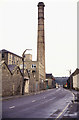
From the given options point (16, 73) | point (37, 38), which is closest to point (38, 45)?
point (37, 38)

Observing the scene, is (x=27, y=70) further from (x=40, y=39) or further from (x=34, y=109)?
(x=34, y=109)

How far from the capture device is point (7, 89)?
4269cm

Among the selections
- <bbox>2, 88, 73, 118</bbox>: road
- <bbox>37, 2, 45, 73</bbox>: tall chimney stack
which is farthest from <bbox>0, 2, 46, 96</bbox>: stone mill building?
<bbox>2, 88, 73, 118</bbox>: road

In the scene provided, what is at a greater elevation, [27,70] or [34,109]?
[27,70]

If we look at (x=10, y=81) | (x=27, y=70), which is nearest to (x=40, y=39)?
(x=27, y=70)

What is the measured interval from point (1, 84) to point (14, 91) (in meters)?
7.47

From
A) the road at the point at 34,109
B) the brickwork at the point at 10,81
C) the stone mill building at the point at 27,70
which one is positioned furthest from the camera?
the stone mill building at the point at 27,70

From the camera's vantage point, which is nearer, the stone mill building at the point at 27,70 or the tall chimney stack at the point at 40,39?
the stone mill building at the point at 27,70

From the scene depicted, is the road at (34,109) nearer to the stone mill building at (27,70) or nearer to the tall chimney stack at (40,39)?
the stone mill building at (27,70)

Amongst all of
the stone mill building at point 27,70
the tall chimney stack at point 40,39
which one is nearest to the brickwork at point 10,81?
the stone mill building at point 27,70

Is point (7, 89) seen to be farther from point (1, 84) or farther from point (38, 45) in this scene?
point (38, 45)

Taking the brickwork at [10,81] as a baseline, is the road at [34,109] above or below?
below

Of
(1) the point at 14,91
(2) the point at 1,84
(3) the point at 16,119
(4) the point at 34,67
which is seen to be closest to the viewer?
(3) the point at 16,119

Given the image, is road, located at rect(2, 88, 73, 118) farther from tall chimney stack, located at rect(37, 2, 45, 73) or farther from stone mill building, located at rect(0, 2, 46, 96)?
tall chimney stack, located at rect(37, 2, 45, 73)
